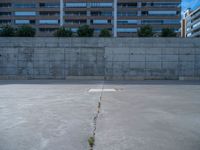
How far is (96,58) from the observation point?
902 inches

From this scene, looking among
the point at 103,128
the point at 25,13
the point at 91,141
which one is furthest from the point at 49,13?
the point at 91,141

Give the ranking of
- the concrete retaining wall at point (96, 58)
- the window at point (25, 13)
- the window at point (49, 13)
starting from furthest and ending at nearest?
1. the window at point (25, 13)
2. the window at point (49, 13)
3. the concrete retaining wall at point (96, 58)

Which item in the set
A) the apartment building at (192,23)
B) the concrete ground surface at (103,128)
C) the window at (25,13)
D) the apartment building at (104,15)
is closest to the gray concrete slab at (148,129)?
the concrete ground surface at (103,128)

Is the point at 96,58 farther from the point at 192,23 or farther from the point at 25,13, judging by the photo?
the point at 192,23

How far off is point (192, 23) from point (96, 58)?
293 ft

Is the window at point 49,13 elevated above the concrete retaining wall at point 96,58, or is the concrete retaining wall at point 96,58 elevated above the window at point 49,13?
the window at point 49,13

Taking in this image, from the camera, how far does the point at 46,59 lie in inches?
906

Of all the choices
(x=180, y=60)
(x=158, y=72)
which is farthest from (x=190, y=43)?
(x=158, y=72)

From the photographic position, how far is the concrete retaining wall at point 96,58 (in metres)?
22.7

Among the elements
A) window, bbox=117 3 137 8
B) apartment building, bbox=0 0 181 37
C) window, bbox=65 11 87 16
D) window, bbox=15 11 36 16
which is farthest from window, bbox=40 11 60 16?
window, bbox=117 3 137 8

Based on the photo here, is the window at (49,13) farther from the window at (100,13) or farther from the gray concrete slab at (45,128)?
the gray concrete slab at (45,128)

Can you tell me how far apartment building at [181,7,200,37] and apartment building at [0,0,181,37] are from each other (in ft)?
109

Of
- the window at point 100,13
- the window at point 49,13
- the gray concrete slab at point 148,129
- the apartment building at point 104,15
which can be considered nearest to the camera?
the gray concrete slab at point 148,129

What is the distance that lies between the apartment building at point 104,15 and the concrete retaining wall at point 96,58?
4033cm
